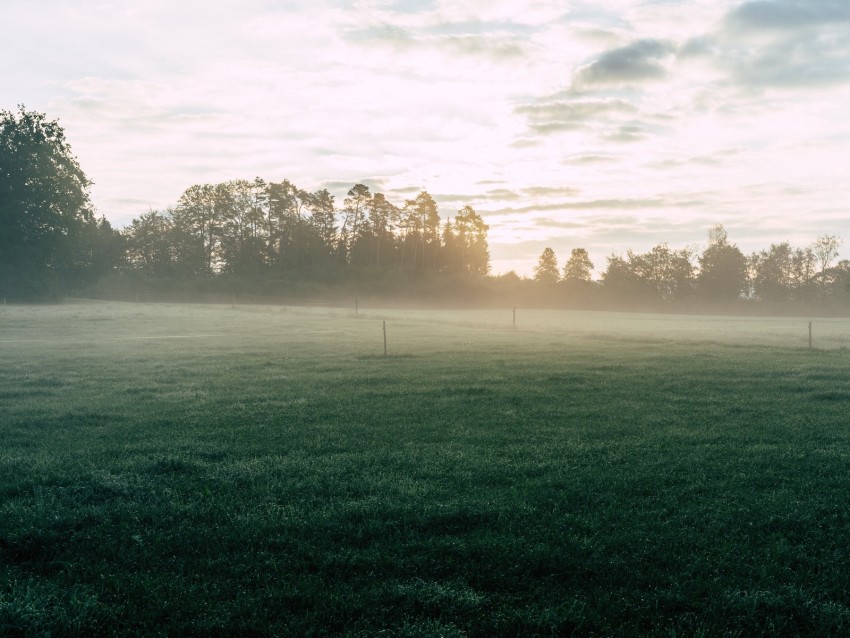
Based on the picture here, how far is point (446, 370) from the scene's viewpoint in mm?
21609

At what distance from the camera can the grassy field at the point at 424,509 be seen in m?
5.36

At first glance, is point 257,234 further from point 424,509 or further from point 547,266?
point 424,509

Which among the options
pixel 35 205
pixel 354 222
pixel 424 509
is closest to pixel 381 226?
pixel 354 222

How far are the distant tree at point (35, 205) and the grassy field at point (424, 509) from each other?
189 ft

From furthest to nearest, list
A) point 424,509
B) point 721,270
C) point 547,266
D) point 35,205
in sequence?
point 547,266 → point 721,270 → point 35,205 → point 424,509

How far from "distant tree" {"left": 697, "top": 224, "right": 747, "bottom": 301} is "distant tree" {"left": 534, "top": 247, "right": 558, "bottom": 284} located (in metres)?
25.4

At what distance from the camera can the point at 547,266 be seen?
122438mm

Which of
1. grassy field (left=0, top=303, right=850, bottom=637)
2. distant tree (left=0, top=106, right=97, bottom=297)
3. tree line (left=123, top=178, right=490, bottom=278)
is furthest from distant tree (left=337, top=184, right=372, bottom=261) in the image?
grassy field (left=0, top=303, right=850, bottom=637)

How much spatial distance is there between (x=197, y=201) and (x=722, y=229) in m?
88.2

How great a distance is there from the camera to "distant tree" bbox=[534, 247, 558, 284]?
121188 mm

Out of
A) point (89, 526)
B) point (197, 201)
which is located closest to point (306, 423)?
point (89, 526)

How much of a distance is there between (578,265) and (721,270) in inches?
1000

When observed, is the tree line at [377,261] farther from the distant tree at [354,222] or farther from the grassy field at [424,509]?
the grassy field at [424,509]

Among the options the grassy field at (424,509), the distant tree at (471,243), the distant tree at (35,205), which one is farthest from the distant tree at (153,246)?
the grassy field at (424,509)
